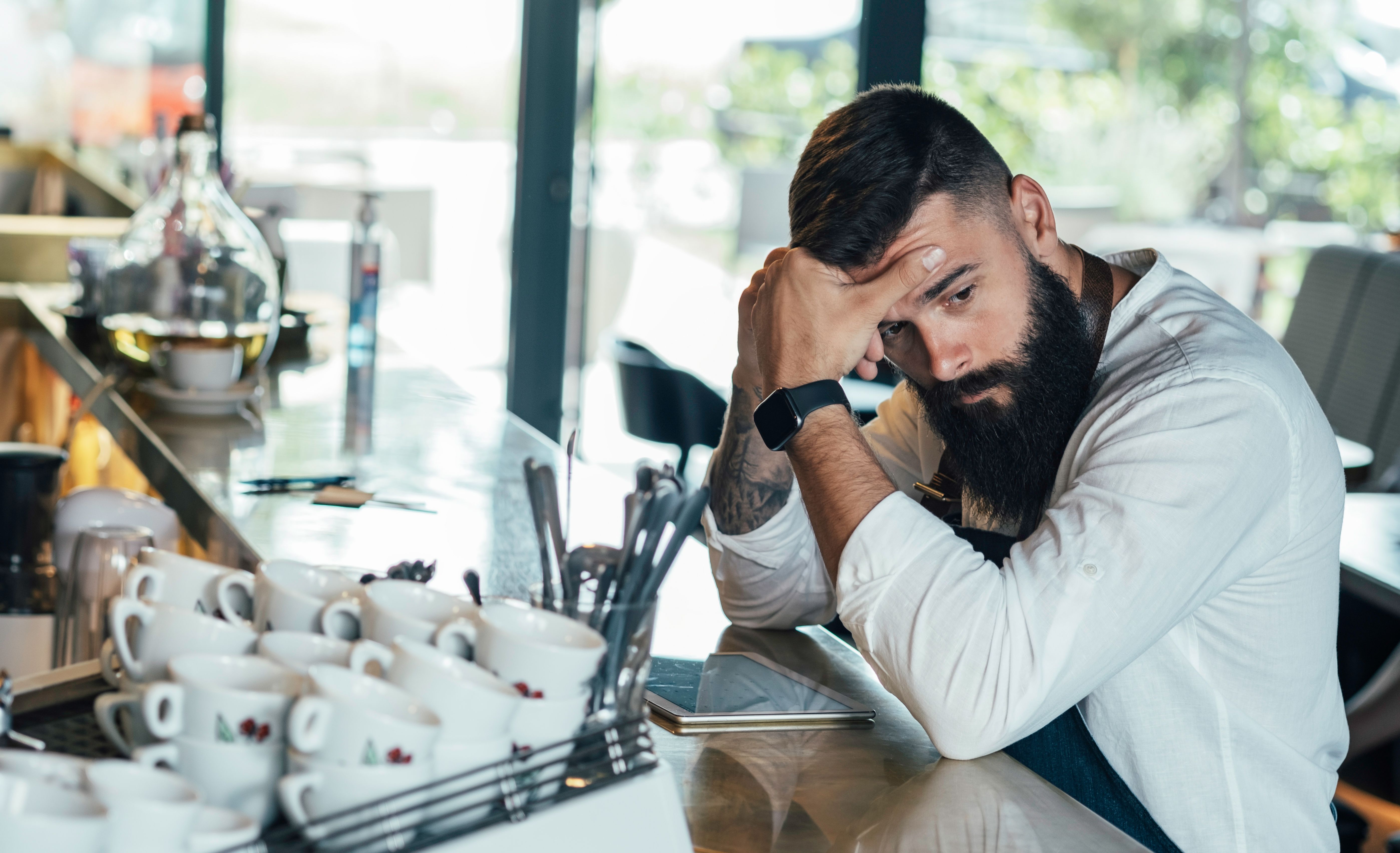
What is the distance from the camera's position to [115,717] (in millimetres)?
691

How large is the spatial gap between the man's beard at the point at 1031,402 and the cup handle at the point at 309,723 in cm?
81

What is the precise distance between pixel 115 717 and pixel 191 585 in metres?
0.11

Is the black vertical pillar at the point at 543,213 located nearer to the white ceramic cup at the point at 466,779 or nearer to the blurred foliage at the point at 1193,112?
the blurred foliage at the point at 1193,112

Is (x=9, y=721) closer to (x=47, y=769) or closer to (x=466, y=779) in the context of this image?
(x=47, y=769)

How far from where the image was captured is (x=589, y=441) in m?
4.38

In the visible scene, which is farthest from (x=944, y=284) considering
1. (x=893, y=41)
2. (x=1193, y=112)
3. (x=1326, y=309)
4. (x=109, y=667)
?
(x=1193, y=112)

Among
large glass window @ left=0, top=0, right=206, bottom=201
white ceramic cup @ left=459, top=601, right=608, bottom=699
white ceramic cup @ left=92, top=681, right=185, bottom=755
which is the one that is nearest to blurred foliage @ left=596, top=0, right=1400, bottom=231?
large glass window @ left=0, top=0, right=206, bottom=201

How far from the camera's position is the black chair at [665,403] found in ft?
9.53

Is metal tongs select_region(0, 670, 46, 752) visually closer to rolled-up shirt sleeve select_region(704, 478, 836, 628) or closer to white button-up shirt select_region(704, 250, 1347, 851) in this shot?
white button-up shirt select_region(704, 250, 1347, 851)

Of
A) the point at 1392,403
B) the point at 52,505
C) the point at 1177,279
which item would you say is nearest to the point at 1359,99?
the point at 1392,403

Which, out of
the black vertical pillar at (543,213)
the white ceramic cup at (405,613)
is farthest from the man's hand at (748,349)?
the black vertical pillar at (543,213)

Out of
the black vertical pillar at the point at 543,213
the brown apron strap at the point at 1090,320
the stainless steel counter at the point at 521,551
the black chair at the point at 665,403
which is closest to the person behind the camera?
the stainless steel counter at the point at 521,551

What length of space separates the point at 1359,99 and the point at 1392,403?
287 centimetres

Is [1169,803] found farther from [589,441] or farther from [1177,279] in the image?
[589,441]
